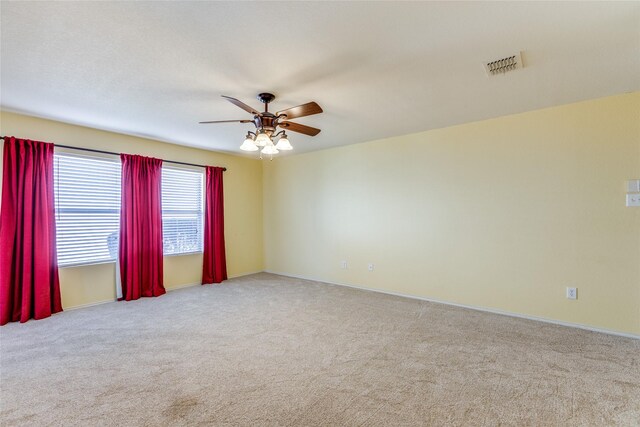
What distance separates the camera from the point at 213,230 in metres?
5.44

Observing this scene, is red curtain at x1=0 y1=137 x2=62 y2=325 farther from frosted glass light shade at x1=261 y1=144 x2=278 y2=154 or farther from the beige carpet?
frosted glass light shade at x1=261 y1=144 x2=278 y2=154

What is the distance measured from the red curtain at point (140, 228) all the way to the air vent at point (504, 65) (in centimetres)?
457

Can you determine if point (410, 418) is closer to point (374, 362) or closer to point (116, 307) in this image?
point (374, 362)

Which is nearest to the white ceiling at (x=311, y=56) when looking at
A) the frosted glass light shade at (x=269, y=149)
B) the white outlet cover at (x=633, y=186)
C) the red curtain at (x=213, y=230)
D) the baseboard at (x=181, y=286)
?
the frosted glass light shade at (x=269, y=149)

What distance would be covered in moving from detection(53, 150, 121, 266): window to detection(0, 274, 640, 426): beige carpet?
83cm

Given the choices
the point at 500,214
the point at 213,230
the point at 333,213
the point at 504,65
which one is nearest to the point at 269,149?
the point at 504,65

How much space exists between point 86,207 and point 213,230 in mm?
1902

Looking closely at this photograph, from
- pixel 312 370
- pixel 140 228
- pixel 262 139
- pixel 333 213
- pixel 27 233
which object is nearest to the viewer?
pixel 312 370

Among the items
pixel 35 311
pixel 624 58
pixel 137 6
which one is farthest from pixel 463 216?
pixel 35 311

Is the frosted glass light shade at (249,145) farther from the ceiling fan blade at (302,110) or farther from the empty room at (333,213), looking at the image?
the ceiling fan blade at (302,110)

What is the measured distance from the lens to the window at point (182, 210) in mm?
4934

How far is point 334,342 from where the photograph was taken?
292 cm

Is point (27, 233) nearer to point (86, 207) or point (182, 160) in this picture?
point (86, 207)

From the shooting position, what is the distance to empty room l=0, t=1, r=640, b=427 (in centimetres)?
193
